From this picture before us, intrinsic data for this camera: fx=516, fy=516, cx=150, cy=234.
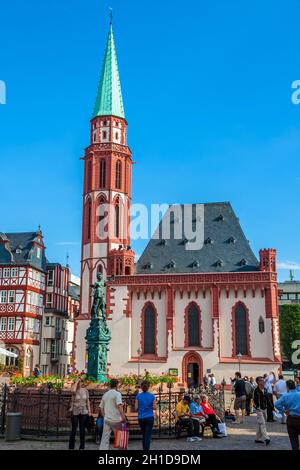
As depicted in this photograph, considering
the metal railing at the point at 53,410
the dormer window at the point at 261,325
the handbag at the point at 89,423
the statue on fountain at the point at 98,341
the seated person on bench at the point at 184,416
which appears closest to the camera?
the handbag at the point at 89,423

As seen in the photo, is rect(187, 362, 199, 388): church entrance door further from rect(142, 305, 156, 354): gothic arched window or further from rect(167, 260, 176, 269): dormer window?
rect(167, 260, 176, 269): dormer window

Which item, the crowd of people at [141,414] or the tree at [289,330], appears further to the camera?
the tree at [289,330]

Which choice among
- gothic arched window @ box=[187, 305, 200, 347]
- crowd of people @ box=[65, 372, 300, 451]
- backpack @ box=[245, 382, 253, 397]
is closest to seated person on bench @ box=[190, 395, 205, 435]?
crowd of people @ box=[65, 372, 300, 451]

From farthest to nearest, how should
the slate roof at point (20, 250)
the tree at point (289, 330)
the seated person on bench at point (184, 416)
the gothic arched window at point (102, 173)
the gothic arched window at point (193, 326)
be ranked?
the tree at point (289, 330)
the slate roof at point (20, 250)
the gothic arched window at point (102, 173)
the gothic arched window at point (193, 326)
the seated person on bench at point (184, 416)

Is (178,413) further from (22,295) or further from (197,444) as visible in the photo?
(22,295)

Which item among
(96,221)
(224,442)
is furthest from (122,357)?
(224,442)

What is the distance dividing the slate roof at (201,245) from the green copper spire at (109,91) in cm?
1380

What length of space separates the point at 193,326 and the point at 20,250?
79.6ft

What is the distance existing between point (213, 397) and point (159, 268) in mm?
29966

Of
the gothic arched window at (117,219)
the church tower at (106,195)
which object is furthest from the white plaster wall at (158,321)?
the gothic arched window at (117,219)

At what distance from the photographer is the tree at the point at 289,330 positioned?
7588cm

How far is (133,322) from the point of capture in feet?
155

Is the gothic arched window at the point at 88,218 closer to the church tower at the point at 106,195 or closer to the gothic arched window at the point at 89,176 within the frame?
the church tower at the point at 106,195

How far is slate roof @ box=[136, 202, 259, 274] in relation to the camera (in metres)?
47.6
